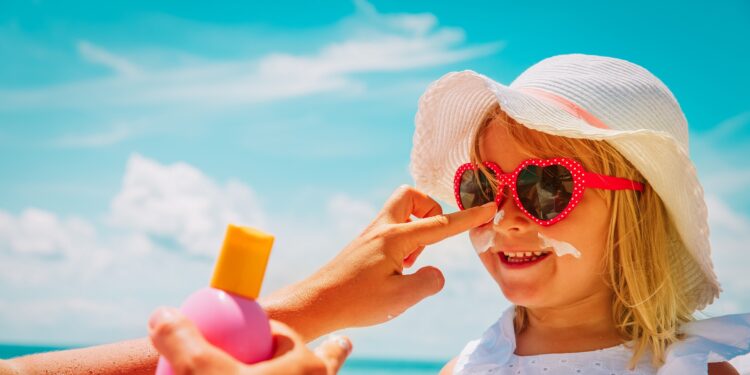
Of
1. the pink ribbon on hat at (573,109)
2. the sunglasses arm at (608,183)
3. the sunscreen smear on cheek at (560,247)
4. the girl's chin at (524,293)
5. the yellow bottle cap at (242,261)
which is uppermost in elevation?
the pink ribbon on hat at (573,109)

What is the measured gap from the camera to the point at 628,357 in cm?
320

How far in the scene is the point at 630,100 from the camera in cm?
335

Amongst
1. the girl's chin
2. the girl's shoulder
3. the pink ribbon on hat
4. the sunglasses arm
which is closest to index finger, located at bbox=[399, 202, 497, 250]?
the girl's chin

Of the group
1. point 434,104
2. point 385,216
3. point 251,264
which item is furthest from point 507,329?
point 251,264

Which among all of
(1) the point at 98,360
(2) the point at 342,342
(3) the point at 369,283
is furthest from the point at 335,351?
(1) the point at 98,360

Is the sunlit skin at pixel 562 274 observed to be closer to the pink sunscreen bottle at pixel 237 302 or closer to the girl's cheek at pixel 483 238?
the girl's cheek at pixel 483 238

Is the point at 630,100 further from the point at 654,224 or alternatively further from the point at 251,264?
the point at 251,264

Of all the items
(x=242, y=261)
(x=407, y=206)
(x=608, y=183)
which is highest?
(x=407, y=206)

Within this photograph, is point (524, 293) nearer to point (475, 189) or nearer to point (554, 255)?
point (554, 255)

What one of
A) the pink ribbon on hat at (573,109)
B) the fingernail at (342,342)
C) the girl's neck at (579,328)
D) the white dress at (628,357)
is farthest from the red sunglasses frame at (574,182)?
the fingernail at (342,342)

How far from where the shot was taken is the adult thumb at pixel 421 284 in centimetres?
281

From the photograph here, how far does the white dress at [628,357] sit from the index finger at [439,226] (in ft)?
2.76

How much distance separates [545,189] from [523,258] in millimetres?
355

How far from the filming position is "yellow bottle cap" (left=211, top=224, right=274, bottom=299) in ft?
5.07
